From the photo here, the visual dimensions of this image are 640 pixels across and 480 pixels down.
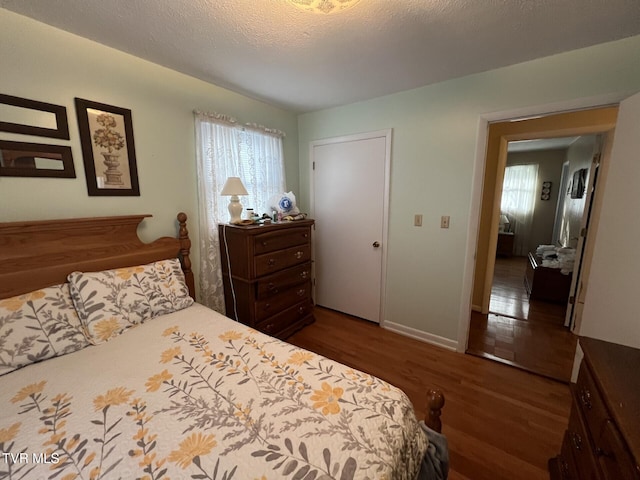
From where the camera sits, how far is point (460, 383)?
75.7 inches

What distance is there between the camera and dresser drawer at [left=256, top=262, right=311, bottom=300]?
7.28 ft

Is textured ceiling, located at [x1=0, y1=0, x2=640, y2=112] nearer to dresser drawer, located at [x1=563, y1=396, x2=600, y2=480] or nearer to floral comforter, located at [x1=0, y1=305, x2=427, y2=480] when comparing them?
floral comforter, located at [x1=0, y1=305, x2=427, y2=480]

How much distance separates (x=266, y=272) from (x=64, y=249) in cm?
129

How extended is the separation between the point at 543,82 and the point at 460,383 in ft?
7.28

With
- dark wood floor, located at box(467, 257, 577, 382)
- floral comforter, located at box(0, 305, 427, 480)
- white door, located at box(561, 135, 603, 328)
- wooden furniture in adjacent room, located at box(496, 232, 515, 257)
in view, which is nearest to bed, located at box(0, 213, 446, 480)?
floral comforter, located at box(0, 305, 427, 480)

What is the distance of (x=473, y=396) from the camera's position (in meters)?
1.80

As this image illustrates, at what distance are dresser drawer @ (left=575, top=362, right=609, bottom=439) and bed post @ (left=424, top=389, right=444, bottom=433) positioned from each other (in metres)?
0.48

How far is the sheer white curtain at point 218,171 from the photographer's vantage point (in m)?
2.13

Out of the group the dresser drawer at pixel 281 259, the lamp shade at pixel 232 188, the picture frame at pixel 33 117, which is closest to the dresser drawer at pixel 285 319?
the dresser drawer at pixel 281 259

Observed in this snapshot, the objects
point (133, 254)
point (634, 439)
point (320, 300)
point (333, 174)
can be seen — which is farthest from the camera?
point (320, 300)

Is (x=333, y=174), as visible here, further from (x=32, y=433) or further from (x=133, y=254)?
(x=32, y=433)

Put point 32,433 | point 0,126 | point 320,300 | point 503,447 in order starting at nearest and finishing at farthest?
1. point 32,433
2. point 0,126
3. point 503,447
4. point 320,300

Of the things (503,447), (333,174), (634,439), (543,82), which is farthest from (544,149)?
(634,439)

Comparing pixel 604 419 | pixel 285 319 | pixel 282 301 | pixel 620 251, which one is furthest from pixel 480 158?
pixel 285 319
